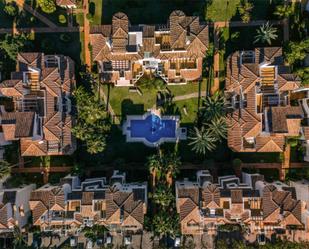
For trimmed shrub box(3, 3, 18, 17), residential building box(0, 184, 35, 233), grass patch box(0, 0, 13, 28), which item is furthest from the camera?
grass patch box(0, 0, 13, 28)

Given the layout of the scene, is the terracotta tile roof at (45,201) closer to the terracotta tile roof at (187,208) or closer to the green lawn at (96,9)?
the terracotta tile roof at (187,208)

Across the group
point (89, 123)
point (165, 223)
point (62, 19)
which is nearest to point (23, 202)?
point (89, 123)

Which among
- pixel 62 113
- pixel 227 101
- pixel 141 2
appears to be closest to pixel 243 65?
pixel 227 101

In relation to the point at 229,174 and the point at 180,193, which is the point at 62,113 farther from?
the point at 229,174

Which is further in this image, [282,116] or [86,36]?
[86,36]

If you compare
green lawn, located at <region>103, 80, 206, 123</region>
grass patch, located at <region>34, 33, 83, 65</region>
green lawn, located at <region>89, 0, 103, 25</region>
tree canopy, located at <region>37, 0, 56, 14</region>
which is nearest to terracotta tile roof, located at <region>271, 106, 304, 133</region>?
green lawn, located at <region>103, 80, 206, 123</region>

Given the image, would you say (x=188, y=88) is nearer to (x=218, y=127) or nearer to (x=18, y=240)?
(x=218, y=127)

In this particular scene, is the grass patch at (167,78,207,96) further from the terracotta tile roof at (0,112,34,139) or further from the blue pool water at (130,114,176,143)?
the terracotta tile roof at (0,112,34,139)
